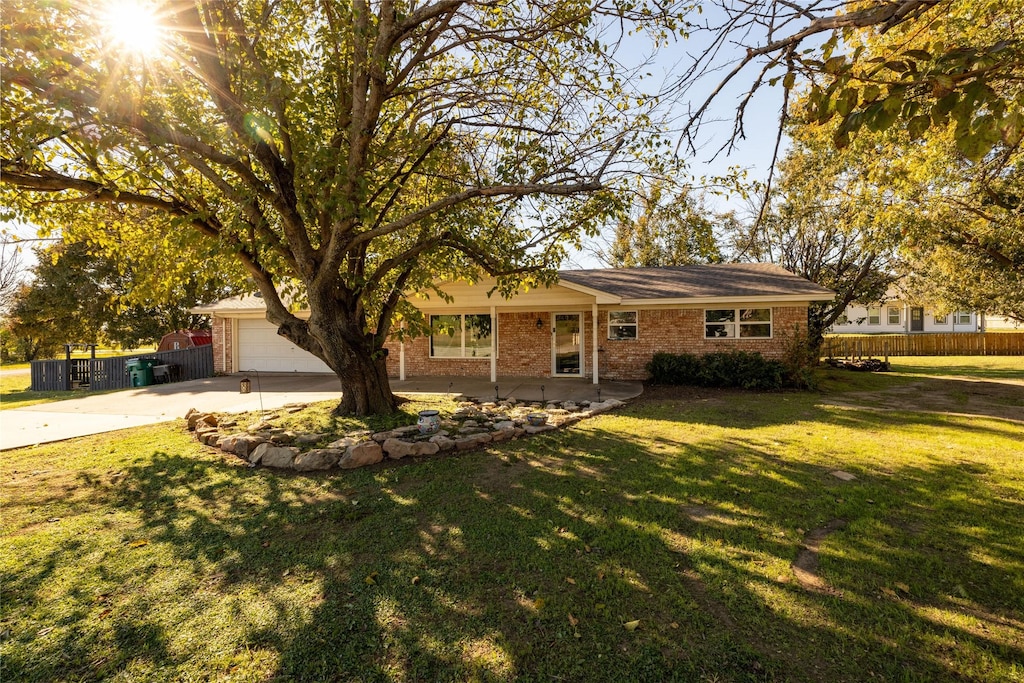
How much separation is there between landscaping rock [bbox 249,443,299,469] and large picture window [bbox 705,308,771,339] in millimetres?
12443

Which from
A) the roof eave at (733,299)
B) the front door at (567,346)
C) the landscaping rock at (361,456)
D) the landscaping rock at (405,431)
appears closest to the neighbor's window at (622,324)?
the roof eave at (733,299)

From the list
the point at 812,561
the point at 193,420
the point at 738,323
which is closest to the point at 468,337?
the point at 738,323

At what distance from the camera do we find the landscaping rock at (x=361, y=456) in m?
6.06

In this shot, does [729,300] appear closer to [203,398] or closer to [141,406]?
[203,398]

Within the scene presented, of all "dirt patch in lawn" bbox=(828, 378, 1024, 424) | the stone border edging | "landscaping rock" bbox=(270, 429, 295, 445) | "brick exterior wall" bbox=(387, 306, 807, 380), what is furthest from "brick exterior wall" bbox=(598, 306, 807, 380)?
"landscaping rock" bbox=(270, 429, 295, 445)

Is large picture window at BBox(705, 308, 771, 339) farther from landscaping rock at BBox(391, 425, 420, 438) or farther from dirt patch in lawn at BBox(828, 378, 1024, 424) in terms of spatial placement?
landscaping rock at BBox(391, 425, 420, 438)

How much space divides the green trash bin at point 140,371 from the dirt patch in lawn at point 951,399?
21.8 m

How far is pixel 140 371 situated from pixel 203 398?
6.39m

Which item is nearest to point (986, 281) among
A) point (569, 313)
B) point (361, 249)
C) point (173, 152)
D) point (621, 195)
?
point (569, 313)

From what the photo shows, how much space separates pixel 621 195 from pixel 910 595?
5625 mm

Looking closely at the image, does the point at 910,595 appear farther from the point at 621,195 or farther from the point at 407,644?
the point at 621,195

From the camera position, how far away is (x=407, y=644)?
261cm

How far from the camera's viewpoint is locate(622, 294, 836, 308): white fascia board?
1301 centimetres

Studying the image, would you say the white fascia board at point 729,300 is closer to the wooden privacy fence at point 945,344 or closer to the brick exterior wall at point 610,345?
the brick exterior wall at point 610,345
